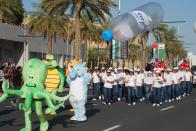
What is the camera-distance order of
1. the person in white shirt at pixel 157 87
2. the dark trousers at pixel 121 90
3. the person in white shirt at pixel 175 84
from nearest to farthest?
the person in white shirt at pixel 157 87, the dark trousers at pixel 121 90, the person in white shirt at pixel 175 84

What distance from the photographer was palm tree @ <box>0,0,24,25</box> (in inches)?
1825

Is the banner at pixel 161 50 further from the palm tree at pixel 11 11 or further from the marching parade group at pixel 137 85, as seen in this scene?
the marching parade group at pixel 137 85

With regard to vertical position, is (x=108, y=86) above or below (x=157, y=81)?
below

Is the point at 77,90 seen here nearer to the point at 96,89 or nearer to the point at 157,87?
the point at 157,87

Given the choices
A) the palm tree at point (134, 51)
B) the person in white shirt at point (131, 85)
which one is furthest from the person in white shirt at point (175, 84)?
the palm tree at point (134, 51)

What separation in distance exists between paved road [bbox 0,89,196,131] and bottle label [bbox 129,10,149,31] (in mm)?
3588

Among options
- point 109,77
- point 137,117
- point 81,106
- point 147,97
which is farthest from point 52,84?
point 147,97

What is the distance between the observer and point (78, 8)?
31.5 meters

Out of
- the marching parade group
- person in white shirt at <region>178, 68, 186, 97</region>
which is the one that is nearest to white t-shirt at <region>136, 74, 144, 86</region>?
the marching parade group

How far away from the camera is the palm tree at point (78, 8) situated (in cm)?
3176

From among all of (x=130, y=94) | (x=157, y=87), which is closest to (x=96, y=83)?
(x=130, y=94)

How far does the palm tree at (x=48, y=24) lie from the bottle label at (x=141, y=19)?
799 inches

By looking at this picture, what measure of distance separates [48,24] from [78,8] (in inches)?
402

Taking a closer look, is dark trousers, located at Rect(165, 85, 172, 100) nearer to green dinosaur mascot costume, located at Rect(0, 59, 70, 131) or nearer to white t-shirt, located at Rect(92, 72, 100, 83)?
white t-shirt, located at Rect(92, 72, 100, 83)
